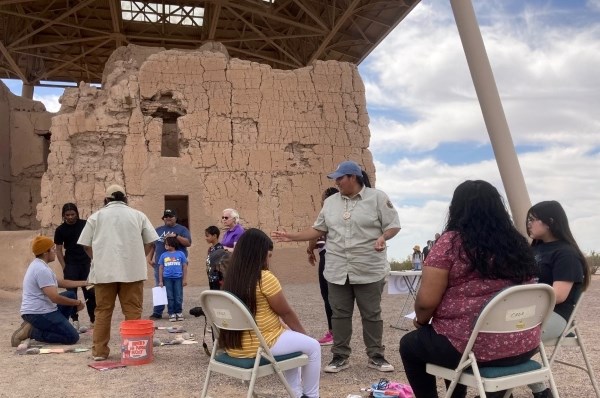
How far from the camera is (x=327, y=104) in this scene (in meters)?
12.1

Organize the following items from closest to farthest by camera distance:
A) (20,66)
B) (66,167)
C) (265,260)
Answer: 1. (265,260)
2. (66,167)
3. (20,66)

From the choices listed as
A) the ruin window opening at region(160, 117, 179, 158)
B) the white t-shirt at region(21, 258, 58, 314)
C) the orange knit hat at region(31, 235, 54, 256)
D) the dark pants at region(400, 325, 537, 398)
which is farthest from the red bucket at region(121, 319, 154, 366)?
the ruin window opening at region(160, 117, 179, 158)

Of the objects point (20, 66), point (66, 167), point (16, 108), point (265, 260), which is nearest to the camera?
point (265, 260)

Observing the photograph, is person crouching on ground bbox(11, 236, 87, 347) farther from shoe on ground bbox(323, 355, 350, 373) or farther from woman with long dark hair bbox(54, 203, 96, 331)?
shoe on ground bbox(323, 355, 350, 373)

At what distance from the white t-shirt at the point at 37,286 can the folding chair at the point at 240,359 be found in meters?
3.22

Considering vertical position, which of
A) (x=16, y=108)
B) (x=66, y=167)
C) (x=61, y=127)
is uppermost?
(x=16, y=108)

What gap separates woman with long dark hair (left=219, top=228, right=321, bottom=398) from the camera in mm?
3373

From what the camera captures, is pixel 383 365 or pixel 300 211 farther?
pixel 300 211

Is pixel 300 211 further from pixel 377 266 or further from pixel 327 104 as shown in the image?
pixel 377 266

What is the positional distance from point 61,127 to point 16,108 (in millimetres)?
4925

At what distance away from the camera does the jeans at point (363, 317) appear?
478 cm

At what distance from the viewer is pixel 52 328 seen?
6.09m

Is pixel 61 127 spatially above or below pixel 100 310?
above

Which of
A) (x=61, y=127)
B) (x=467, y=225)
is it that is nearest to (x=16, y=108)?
(x=61, y=127)
